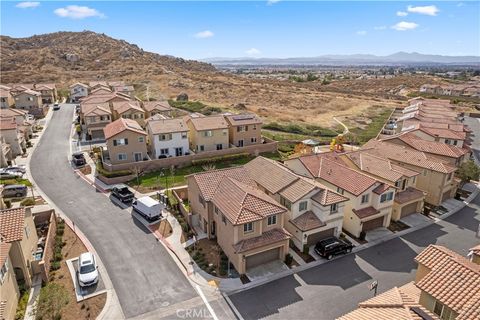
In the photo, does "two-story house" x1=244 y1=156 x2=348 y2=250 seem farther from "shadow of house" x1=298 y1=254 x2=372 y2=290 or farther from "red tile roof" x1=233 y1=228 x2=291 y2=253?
"shadow of house" x1=298 y1=254 x2=372 y2=290

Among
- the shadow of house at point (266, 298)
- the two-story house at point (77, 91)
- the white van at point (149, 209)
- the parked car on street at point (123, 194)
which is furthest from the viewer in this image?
the two-story house at point (77, 91)

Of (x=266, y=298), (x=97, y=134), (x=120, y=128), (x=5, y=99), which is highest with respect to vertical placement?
(x=5, y=99)

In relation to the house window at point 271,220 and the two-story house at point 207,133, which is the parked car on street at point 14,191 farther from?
the house window at point 271,220

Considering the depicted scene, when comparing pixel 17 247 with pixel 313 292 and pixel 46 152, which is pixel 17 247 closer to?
pixel 313 292

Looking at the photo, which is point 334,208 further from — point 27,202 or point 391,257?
point 27,202

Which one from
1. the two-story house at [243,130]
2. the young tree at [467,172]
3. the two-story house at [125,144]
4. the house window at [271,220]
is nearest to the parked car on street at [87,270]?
→ the house window at [271,220]

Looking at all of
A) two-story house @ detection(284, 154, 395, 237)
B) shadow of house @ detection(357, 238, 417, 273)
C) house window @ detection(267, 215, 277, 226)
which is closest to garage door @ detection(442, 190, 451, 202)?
two-story house @ detection(284, 154, 395, 237)

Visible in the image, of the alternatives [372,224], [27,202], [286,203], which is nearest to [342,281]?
[286,203]
